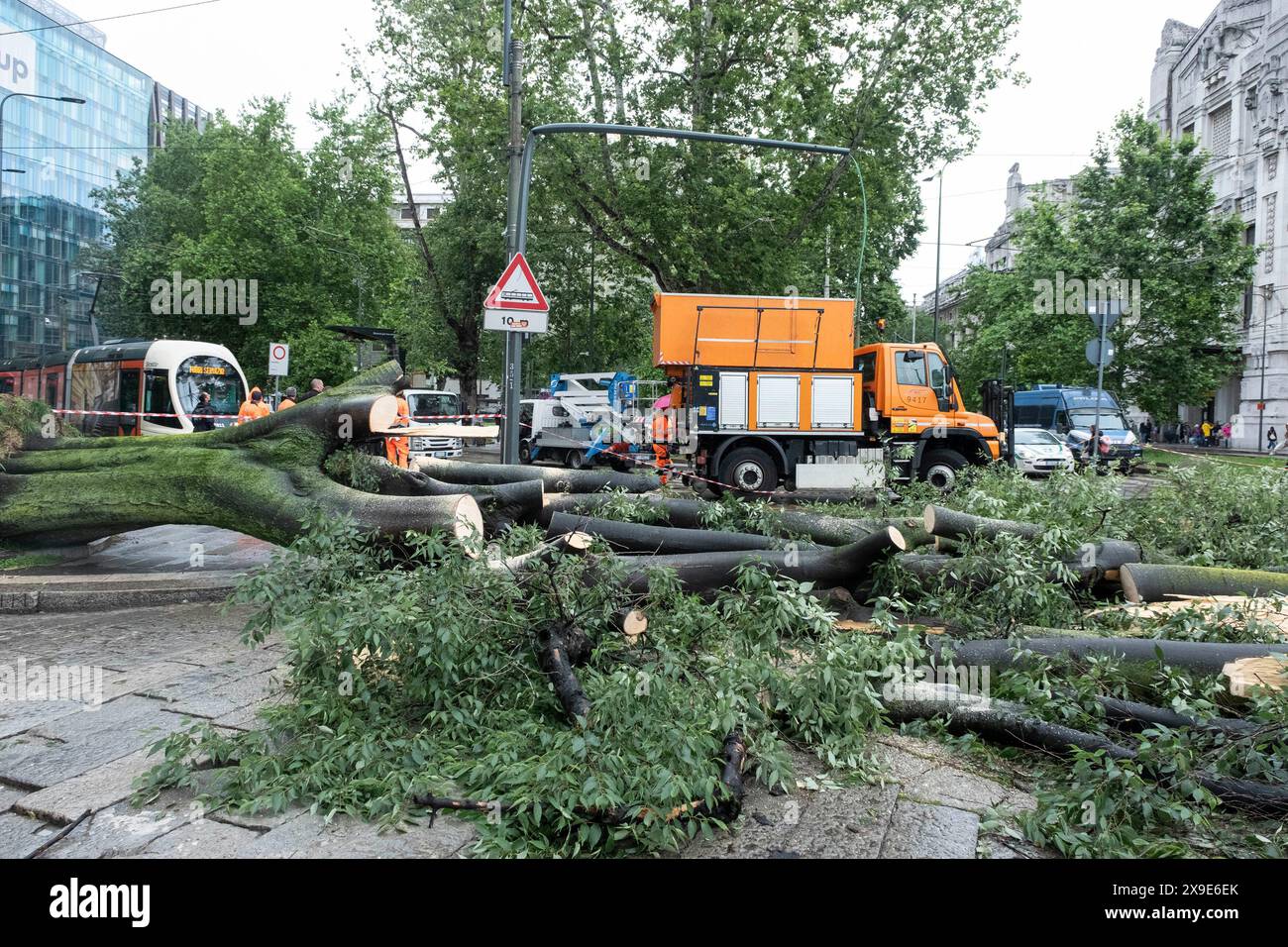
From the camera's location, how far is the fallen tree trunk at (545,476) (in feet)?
27.2

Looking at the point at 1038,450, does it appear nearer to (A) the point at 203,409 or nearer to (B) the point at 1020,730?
(A) the point at 203,409

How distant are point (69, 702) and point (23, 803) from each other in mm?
1461

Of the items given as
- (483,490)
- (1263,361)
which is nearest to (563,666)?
(483,490)

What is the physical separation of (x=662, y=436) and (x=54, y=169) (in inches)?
→ 2285

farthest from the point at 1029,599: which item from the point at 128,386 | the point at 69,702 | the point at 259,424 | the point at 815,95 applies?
the point at 128,386

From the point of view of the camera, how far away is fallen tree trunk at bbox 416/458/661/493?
830 centimetres

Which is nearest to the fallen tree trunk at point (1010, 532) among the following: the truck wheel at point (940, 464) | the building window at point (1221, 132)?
the truck wheel at point (940, 464)

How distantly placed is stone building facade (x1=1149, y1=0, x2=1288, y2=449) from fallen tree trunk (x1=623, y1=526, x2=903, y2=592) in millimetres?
41445

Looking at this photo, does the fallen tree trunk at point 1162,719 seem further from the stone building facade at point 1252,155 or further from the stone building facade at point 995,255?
the stone building facade at point 995,255

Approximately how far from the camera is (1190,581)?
583cm

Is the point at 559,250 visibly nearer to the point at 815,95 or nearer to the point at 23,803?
the point at 815,95

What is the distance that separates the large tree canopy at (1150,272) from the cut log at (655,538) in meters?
26.1

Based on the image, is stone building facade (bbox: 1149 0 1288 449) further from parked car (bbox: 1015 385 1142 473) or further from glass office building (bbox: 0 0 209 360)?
glass office building (bbox: 0 0 209 360)
